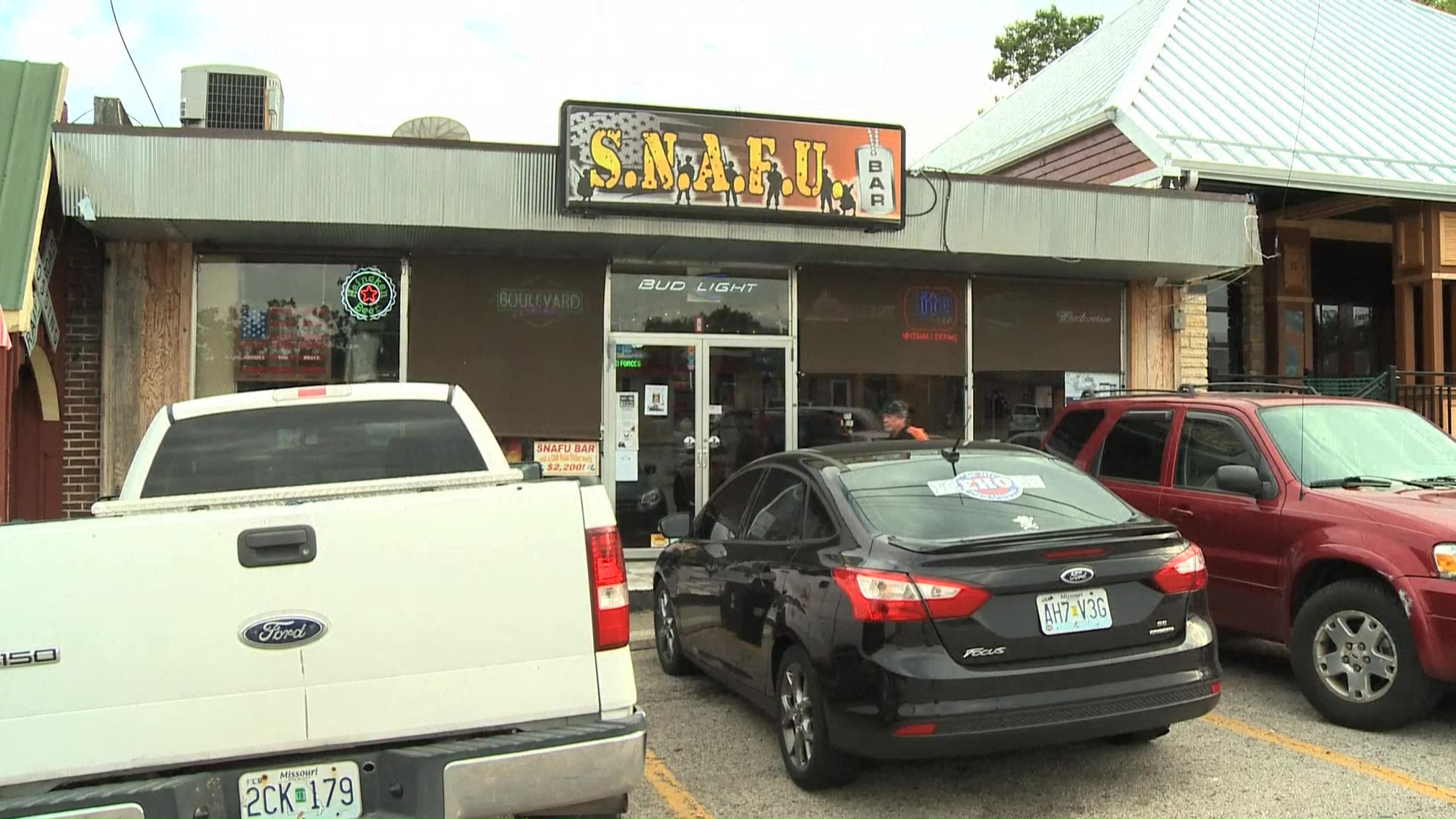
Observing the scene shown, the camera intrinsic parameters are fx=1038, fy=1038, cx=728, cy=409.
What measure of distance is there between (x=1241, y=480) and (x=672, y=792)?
3.63 metres

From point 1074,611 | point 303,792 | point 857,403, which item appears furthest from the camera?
point 857,403

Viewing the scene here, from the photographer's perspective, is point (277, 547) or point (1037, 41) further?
point (1037, 41)

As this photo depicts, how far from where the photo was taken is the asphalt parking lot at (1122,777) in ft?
14.1

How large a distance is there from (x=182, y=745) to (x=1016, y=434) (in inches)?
380

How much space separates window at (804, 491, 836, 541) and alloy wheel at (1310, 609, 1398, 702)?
2837 millimetres

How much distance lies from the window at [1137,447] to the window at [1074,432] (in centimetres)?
24

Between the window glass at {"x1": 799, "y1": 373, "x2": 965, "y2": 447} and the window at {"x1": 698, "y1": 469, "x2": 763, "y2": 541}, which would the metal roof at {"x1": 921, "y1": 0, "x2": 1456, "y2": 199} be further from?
the window at {"x1": 698, "y1": 469, "x2": 763, "y2": 541}

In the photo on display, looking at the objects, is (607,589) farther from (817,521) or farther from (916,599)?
(817,521)

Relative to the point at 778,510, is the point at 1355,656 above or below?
below

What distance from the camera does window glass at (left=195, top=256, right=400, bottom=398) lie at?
9.35 metres

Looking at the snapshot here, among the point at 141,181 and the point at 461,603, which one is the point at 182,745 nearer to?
the point at 461,603

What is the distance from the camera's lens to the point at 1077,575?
4.19 metres

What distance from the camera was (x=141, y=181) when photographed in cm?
799

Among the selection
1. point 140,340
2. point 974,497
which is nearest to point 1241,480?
point 974,497
